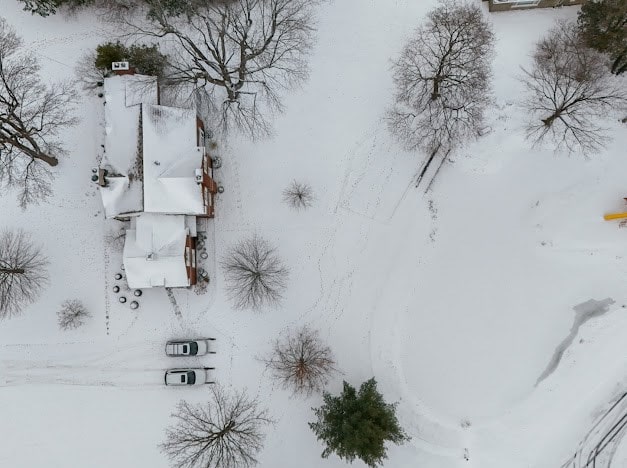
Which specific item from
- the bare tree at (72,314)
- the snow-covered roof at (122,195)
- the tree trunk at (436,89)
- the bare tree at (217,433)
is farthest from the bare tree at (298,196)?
the bare tree at (72,314)

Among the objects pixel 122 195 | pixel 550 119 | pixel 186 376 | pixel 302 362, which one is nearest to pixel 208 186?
pixel 122 195

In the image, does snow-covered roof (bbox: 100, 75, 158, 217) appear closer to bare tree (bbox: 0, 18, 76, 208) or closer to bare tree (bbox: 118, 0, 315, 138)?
bare tree (bbox: 118, 0, 315, 138)

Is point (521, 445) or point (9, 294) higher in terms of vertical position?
point (9, 294)

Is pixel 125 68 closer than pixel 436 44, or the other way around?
pixel 125 68

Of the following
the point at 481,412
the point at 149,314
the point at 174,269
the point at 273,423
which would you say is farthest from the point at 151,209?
the point at 481,412

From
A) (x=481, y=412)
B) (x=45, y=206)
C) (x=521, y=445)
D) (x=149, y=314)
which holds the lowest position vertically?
(x=521, y=445)

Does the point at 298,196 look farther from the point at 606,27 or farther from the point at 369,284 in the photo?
the point at 606,27

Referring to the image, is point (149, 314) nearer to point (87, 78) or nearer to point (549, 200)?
point (87, 78)
